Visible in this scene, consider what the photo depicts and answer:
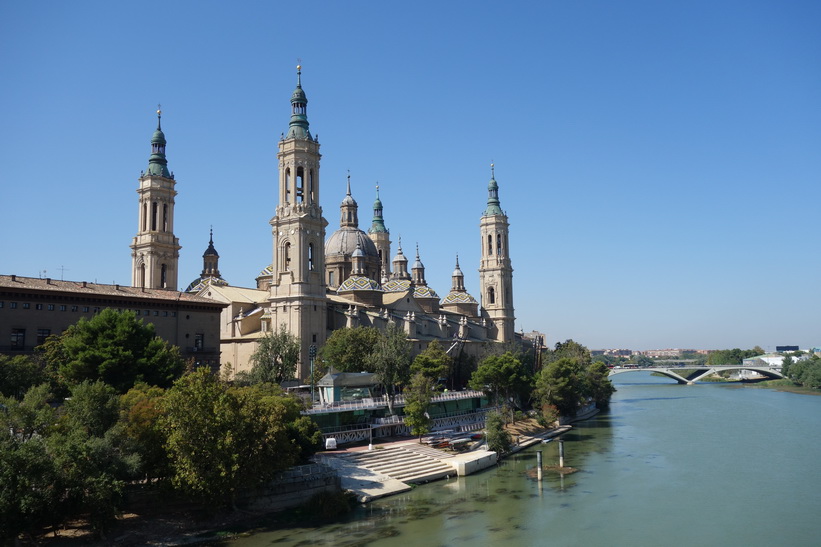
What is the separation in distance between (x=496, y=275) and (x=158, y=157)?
156ft

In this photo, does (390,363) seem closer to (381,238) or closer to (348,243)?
(348,243)

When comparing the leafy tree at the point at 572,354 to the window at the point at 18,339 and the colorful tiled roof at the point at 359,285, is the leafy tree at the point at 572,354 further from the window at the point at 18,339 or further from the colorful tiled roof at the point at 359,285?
the window at the point at 18,339

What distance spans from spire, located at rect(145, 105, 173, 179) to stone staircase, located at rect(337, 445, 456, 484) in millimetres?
43169

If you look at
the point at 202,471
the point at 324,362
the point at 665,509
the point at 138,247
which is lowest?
the point at 665,509

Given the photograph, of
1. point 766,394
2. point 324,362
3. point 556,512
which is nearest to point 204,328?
point 324,362

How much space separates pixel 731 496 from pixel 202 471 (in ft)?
88.2

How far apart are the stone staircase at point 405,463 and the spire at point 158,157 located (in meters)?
43.2

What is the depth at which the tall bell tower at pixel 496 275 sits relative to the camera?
95.3 metres

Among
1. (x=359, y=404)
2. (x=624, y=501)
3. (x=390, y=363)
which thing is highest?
(x=390, y=363)

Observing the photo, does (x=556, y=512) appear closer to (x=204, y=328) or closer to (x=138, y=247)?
(x=204, y=328)

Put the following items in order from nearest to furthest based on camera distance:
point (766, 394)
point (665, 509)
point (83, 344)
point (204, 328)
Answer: point (665, 509) < point (83, 344) < point (204, 328) < point (766, 394)

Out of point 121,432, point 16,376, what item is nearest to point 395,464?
point 121,432

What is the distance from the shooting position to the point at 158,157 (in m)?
71.9

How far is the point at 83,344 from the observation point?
38219 millimetres
